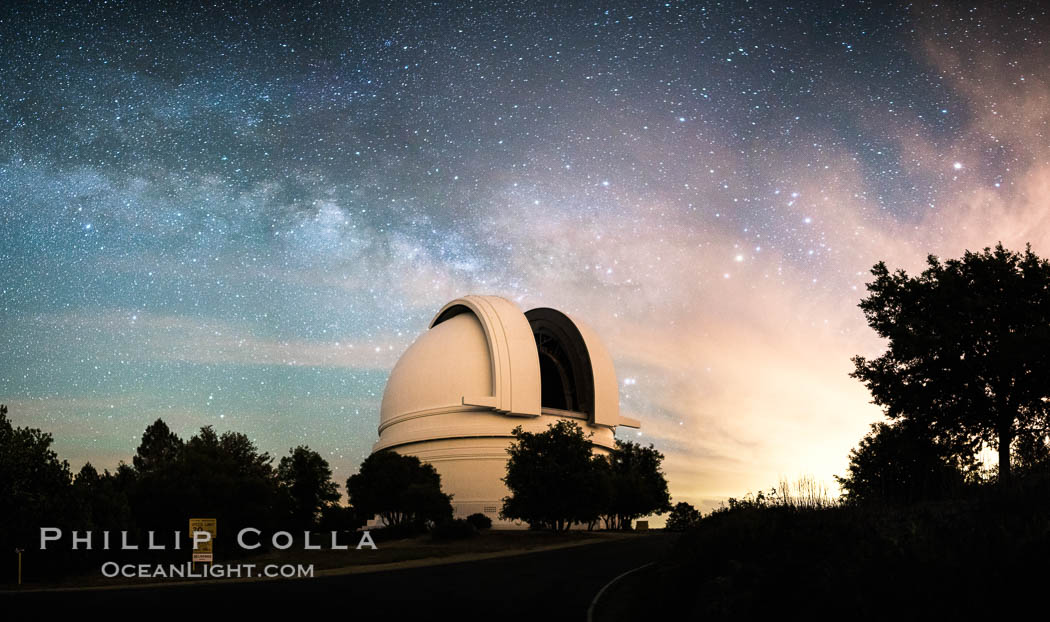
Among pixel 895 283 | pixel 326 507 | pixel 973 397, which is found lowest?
pixel 326 507

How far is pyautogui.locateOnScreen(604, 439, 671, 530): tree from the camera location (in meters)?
55.6

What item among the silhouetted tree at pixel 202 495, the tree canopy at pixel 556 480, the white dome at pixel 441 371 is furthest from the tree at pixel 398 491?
the silhouetted tree at pixel 202 495

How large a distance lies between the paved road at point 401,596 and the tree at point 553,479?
18859 mm

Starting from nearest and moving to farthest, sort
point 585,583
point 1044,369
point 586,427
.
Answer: point 585,583 < point 1044,369 < point 586,427

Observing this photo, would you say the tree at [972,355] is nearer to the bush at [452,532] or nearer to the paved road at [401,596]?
the paved road at [401,596]

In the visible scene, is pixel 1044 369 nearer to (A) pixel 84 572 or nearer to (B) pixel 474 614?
(B) pixel 474 614

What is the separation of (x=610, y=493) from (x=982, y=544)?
3811 centimetres

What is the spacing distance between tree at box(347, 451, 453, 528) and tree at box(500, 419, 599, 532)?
6348mm

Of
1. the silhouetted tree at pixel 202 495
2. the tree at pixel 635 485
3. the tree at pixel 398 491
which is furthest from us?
the tree at pixel 635 485

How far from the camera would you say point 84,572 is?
79.5ft

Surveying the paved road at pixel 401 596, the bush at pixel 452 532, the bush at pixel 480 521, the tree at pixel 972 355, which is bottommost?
the bush at pixel 480 521

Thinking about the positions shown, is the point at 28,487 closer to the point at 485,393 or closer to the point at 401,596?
the point at 401,596

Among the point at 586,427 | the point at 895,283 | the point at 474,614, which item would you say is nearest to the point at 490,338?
the point at 586,427

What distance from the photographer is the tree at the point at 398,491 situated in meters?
48.0
